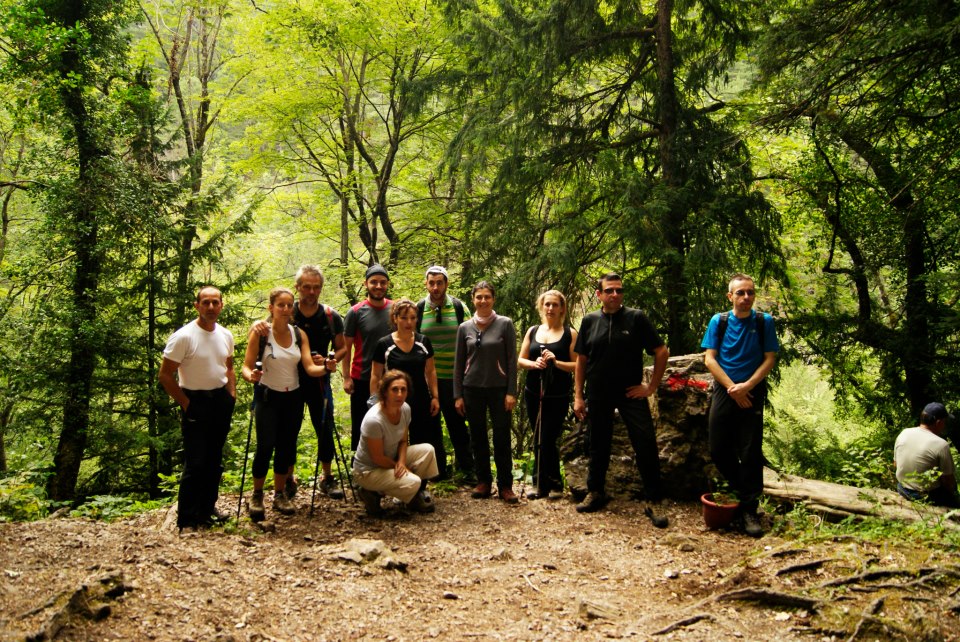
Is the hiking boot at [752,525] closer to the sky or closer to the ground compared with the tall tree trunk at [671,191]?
closer to the ground

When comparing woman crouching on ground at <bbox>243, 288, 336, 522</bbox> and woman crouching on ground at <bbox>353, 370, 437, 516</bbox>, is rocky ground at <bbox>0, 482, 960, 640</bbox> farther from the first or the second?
woman crouching on ground at <bbox>243, 288, 336, 522</bbox>

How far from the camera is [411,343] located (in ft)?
18.4

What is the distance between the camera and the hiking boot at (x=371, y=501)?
5379mm

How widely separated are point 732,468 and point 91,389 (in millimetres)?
10270

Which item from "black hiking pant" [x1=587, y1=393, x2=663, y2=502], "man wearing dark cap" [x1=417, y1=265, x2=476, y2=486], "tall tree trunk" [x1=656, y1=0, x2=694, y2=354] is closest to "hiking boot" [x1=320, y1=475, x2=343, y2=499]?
"man wearing dark cap" [x1=417, y1=265, x2=476, y2=486]

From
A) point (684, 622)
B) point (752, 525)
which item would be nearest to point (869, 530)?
point (752, 525)

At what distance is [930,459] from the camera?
19.5ft

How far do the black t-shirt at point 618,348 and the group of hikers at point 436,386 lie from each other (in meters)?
0.01

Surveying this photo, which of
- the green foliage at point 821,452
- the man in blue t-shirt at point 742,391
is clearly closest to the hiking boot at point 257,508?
the man in blue t-shirt at point 742,391

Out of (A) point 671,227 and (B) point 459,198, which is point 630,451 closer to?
(A) point 671,227

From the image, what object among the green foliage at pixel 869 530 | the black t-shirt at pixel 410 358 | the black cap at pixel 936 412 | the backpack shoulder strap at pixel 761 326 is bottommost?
the green foliage at pixel 869 530

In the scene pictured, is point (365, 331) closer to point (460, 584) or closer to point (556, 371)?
point (556, 371)

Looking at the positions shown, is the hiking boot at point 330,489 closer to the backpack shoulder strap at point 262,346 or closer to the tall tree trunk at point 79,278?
the backpack shoulder strap at point 262,346

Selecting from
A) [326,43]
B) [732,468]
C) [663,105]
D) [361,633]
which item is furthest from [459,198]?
[361,633]
